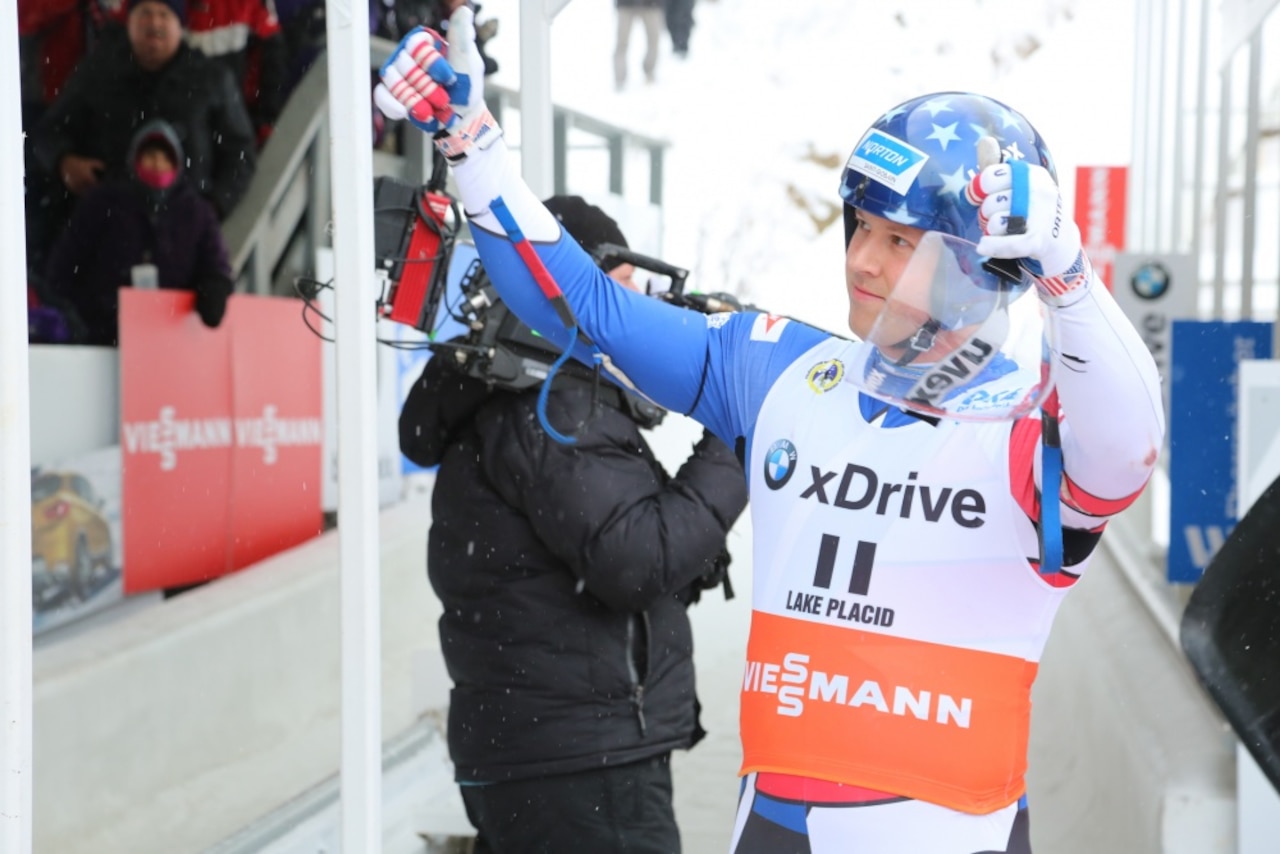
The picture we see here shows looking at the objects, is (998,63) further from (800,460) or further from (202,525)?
(800,460)

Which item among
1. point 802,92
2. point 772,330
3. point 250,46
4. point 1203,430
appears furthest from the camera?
point 802,92

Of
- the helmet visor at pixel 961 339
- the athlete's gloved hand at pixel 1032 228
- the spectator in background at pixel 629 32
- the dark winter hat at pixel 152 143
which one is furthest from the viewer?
the spectator in background at pixel 629 32

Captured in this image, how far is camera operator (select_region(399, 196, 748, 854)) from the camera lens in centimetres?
241

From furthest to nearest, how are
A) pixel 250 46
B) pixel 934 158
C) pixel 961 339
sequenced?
pixel 250 46
pixel 934 158
pixel 961 339

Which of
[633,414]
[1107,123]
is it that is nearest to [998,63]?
[1107,123]

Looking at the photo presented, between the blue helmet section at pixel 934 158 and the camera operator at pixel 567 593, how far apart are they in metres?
0.74

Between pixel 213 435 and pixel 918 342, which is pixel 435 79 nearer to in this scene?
pixel 918 342

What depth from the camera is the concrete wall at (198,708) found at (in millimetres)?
4363

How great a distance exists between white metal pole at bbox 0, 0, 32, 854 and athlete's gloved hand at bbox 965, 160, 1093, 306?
1.11 meters

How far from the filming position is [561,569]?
2.51 m

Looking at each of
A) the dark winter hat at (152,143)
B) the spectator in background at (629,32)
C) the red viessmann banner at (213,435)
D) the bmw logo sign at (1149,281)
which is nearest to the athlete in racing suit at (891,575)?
the red viessmann banner at (213,435)

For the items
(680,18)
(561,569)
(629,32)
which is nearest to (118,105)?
(561,569)

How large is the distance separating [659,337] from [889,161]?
1.45ft

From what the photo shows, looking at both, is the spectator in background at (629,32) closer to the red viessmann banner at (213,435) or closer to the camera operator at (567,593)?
the red viessmann banner at (213,435)
